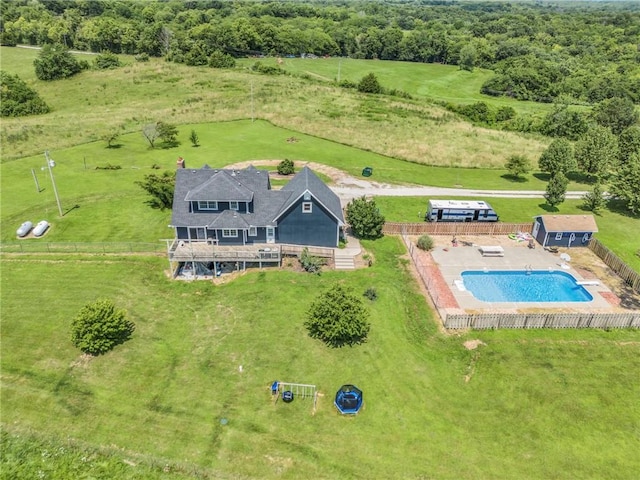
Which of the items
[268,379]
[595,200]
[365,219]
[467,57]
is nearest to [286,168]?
[365,219]

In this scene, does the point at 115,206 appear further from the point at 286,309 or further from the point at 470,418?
the point at 470,418

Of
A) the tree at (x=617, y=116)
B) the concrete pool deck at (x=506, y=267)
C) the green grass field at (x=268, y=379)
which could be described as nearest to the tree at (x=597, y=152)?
the green grass field at (x=268, y=379)

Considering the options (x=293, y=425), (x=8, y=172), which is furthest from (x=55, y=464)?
(x=8, y=172)

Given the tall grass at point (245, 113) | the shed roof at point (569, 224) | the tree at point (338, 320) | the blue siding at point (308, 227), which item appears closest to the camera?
the tree at point (338, 320)

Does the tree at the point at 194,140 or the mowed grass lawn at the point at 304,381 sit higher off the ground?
the tree at the point at 194,140

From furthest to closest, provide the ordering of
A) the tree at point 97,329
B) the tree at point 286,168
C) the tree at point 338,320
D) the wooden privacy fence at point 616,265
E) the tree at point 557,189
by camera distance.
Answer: the tree at point 286,168 → the tree at point 557,189 → the wooden privacy fence at point 616,265 → the tree at point 338,320 → the tree at point 97,329

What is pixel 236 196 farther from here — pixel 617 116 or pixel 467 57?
pixel 467 57

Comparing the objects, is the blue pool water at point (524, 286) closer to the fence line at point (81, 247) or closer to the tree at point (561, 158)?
the tree at point (561, 158)
